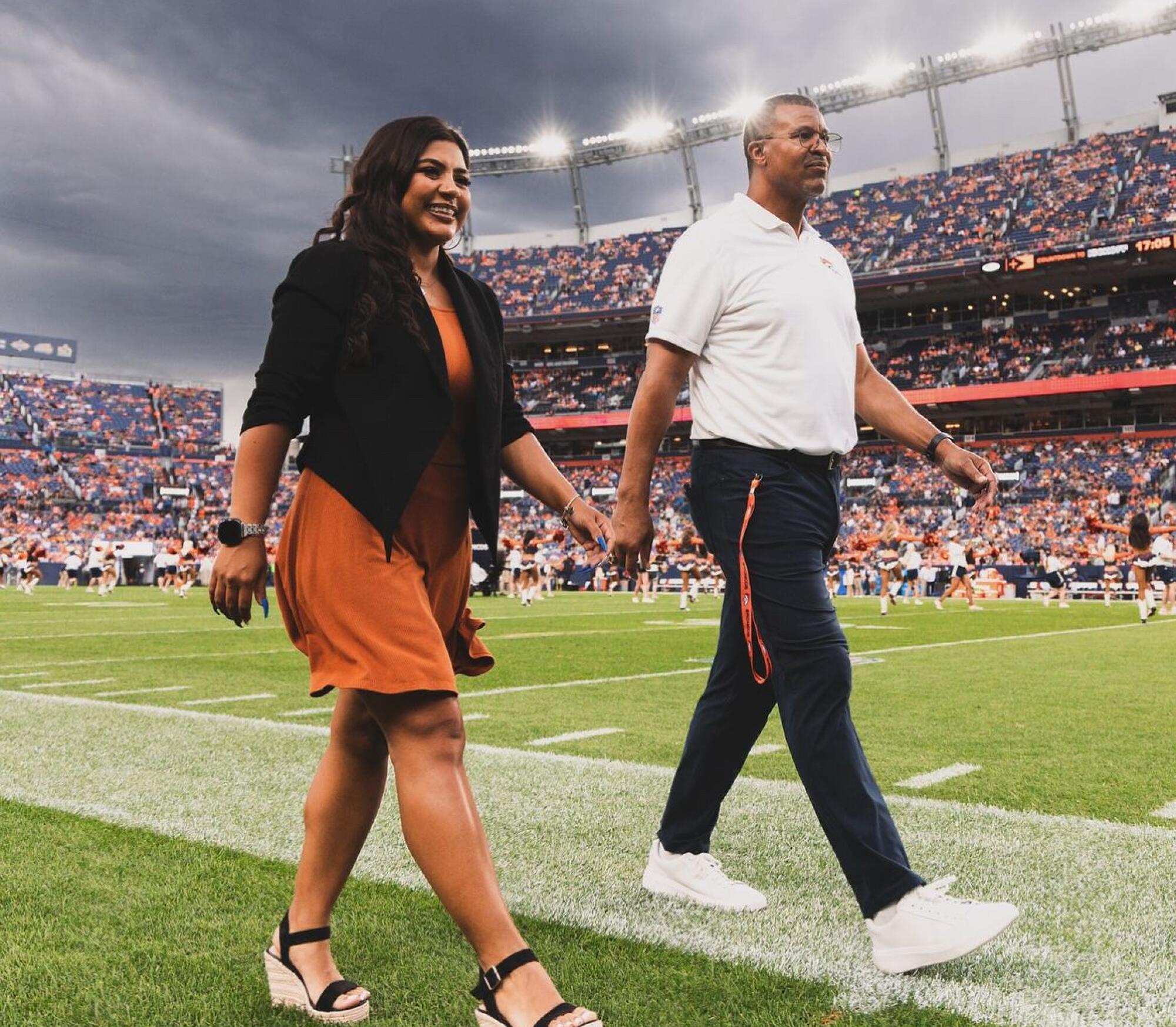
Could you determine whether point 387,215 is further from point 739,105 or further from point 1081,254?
point 739,105

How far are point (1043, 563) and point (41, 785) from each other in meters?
32.6

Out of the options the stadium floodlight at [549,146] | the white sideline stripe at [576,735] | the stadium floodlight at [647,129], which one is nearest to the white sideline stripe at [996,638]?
the white sideline stripe at [576,735]

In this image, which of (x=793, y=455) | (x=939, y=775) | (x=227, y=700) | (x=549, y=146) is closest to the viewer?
(x=793, y=455)

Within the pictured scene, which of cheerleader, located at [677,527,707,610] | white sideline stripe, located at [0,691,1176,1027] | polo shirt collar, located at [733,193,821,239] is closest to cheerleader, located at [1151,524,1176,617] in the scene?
cheerleader, located at [677,527,707,610]

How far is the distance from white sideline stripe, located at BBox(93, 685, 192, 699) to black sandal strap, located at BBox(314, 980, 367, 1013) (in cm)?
557

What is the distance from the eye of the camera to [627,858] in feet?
11.2

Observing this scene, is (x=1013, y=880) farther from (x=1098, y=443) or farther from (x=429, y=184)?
(x=1098, y=443)

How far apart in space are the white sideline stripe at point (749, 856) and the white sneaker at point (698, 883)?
5 cm

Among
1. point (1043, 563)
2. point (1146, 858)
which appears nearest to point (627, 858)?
point (1146, 858)

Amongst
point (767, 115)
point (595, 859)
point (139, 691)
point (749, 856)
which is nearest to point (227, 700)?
point (139, 691)

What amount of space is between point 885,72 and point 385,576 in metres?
51.2

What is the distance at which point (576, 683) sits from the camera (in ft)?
27.9

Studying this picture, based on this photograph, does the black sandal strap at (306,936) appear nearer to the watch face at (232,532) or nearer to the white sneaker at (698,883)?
the watch face at (232,532)

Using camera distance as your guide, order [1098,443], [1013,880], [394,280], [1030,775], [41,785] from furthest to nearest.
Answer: [1098,443]
[1030,775]
[41,785]
[1013,880]
[394,280]
